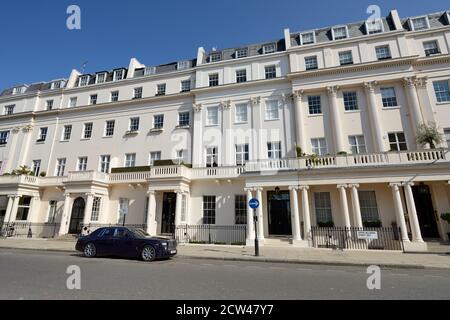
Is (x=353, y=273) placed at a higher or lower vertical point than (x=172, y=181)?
lower

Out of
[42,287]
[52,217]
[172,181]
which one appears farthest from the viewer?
[52,217]

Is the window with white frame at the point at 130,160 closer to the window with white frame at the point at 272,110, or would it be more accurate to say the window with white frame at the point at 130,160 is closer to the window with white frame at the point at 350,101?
the window with white frame at the point at 272,110

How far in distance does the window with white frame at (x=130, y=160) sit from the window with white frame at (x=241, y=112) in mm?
10743

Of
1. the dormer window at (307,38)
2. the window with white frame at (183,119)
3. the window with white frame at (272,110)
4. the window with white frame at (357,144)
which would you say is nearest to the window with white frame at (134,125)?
the window with white frame at (183,119)

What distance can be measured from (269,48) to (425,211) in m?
19.0

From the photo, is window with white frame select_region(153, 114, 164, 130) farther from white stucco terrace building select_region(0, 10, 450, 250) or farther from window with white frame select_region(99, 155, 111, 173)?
window with white frame select_region(99, 155, 111, 173)

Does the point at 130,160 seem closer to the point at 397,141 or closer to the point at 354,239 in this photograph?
the point at 354,239

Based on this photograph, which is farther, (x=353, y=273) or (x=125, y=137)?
(x=125, y=137)

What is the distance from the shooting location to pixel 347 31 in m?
22.1

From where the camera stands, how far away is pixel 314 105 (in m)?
21.0

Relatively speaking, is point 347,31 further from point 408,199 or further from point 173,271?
point 173,271

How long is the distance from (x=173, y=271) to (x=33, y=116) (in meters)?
30.4

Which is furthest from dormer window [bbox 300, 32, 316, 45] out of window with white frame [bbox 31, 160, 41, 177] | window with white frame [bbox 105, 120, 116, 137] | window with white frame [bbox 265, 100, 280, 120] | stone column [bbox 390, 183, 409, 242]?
window with white frame [bbox 31, 160, 41, 177]
